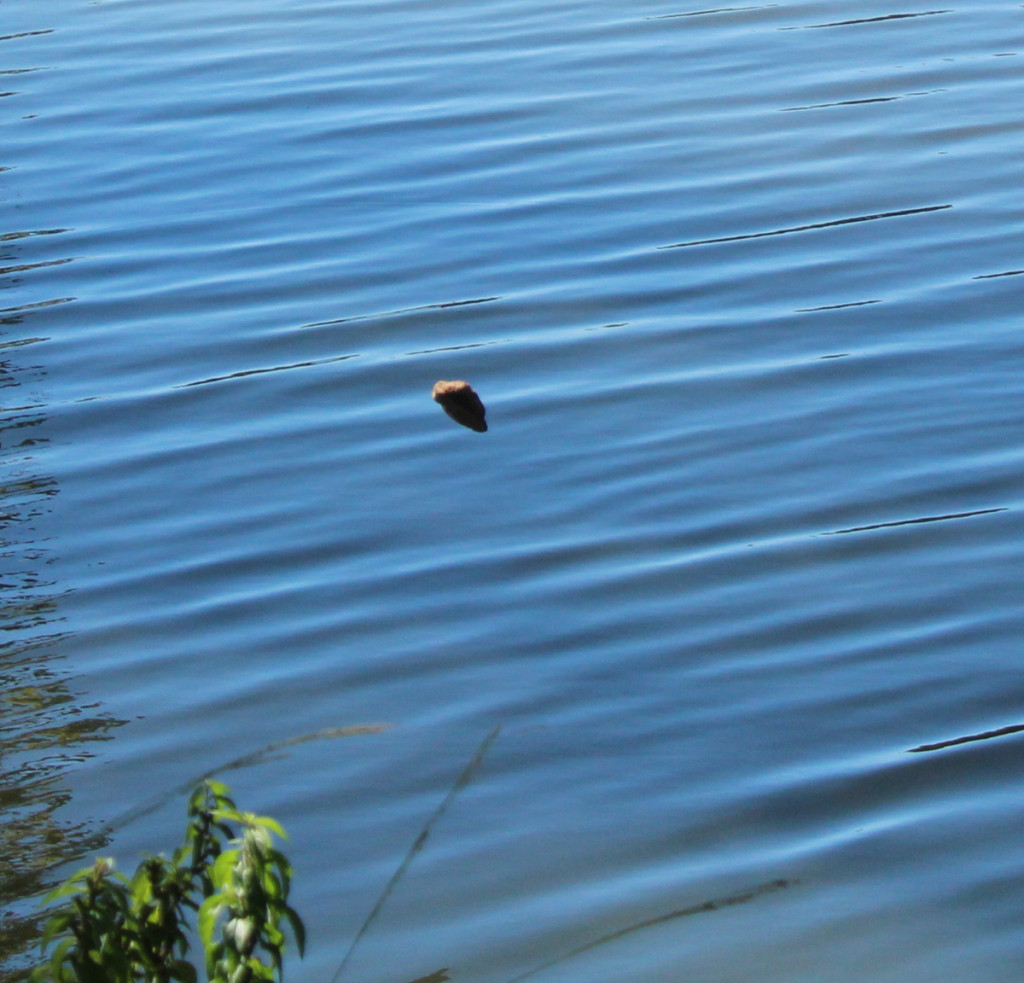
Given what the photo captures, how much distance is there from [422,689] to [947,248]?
2057 millimetres

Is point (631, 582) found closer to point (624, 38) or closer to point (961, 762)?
point (961, 762)

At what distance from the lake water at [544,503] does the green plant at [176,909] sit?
2.20 feet

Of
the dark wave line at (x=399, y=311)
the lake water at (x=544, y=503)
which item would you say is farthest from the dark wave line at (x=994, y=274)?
the dark wave line at (x=399, y=311)

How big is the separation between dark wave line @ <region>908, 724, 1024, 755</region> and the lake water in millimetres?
11

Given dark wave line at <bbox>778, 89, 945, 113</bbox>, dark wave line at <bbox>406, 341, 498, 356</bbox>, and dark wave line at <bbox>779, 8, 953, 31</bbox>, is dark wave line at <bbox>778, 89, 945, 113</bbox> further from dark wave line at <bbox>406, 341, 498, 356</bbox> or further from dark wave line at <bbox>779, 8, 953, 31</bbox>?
dark wave line at <bbox>406, 341, 498, 356</bbox>

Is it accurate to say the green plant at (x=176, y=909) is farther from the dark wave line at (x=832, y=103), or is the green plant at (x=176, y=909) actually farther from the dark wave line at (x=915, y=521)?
the dark wave line at (x=832, y=103)

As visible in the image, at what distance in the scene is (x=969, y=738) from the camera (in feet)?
7.83

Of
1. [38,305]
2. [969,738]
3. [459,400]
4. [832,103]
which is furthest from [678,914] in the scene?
[832,103]

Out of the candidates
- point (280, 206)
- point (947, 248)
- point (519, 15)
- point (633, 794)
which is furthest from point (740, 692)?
point (519, 15)

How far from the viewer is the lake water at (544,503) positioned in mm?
2188

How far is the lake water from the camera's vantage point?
7.18ft

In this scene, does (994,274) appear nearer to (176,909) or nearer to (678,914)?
(678,914)

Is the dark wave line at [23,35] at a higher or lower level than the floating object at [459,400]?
higher

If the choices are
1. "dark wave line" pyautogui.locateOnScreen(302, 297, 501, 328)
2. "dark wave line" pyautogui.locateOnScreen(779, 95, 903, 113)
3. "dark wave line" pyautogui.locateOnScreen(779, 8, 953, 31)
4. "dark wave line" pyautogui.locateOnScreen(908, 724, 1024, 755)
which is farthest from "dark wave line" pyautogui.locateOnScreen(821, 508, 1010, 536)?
"dark wave line" pyautogui.locateOnScreen(779, 8, 953, 31)
